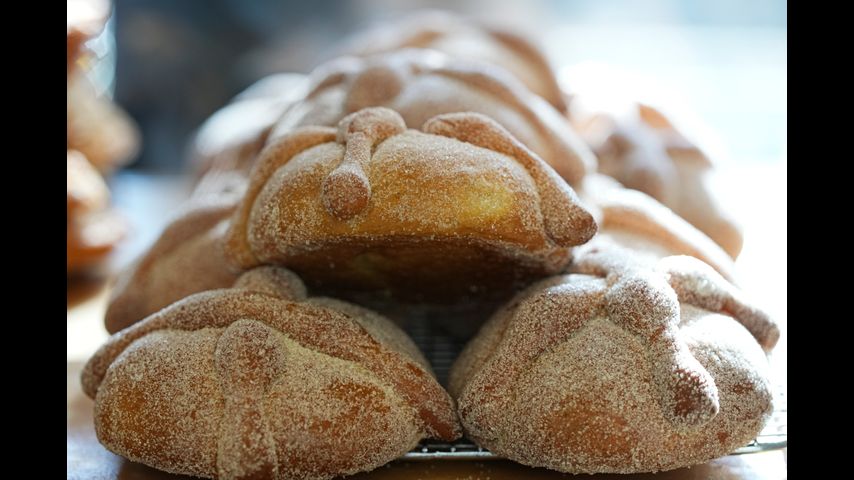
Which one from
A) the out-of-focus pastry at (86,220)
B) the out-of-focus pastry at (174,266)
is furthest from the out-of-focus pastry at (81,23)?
the out-of-focus pastry at (174,266)

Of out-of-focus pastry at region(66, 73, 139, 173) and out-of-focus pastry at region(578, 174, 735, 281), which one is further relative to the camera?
out-of-focus pastry at region(66, 73, 139, 173)

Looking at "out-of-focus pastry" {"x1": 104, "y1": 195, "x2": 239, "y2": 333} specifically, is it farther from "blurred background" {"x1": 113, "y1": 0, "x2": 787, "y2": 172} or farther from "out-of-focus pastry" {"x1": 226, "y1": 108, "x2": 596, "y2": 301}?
"blurred background" {"x1": 113, "y1": 0, "x2": 787, "y2": 172}

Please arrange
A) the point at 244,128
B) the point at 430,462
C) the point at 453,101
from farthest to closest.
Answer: the point at 244,128 → the point at 453,101 → the point at 430,462

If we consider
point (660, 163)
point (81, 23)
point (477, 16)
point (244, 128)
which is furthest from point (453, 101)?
point (477, 16)

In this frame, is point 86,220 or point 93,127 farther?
point 93,127

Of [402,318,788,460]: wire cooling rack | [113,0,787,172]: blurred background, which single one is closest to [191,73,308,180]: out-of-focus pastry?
[402,318,788,460]: wire cooling rack

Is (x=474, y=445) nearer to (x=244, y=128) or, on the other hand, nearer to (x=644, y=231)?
(x=644, y=231)
